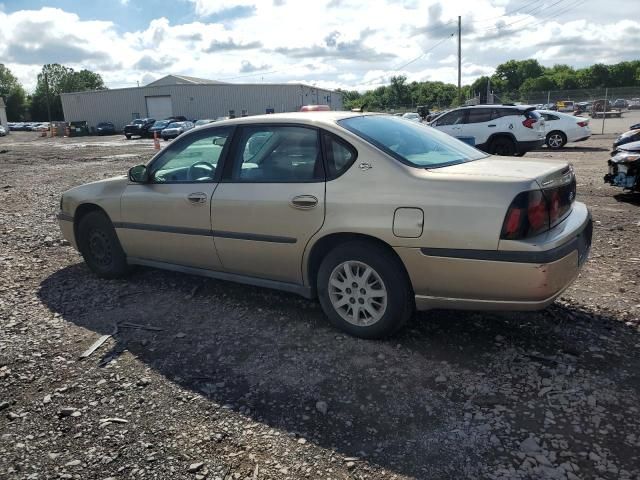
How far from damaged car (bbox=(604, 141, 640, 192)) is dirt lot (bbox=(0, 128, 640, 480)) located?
357 centimetres

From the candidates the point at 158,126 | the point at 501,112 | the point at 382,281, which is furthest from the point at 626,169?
the point at 158,126

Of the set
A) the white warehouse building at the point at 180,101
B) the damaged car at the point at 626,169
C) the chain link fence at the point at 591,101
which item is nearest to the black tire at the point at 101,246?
the damaged car at the point at 626,169

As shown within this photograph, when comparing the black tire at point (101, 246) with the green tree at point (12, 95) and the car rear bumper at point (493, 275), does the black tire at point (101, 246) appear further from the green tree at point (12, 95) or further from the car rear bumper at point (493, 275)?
the green tree at point (12, 95)

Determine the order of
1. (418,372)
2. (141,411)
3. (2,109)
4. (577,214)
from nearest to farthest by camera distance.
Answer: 1. (141,411)
2. (418,372)
3. (577,214)
4. (2,109)

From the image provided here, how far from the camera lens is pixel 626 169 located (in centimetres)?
787

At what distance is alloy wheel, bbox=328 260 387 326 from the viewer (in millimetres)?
3547

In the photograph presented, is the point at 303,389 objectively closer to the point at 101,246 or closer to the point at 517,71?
the point at 101,246

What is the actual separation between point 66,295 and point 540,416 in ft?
13.5

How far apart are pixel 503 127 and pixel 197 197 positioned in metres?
12.4

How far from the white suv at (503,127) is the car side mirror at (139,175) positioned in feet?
37.0

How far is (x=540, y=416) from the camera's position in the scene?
2.79 m

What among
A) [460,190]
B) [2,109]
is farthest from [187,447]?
[2,109]

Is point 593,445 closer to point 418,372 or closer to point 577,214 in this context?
point 418,372

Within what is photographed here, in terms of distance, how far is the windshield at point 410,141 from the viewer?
3.63 m
